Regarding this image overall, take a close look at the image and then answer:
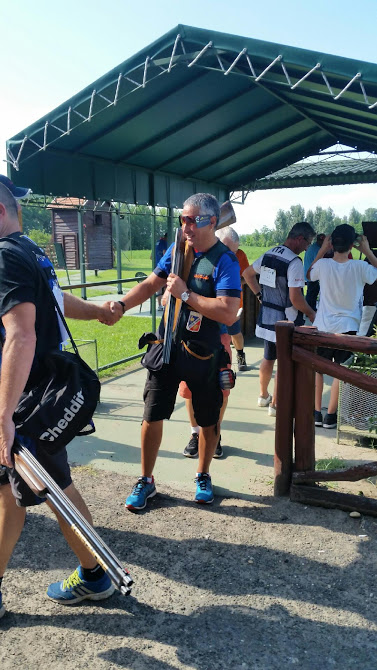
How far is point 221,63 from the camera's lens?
203 inches

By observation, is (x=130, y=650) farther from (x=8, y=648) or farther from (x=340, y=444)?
(x=340, y=444)

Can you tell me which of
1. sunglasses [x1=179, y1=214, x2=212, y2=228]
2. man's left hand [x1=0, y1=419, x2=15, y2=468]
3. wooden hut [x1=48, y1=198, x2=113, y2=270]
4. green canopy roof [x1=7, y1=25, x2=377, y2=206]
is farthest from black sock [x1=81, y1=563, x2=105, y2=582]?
wooden hut [x1=48, y1=198, x2=113, y2=270]

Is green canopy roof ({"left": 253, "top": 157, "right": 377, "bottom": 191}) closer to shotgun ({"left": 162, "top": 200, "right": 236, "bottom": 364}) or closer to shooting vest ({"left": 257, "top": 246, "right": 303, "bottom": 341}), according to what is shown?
shooting vest ({"left": 257, "top": 246, "right": 303, "bottom": 341})

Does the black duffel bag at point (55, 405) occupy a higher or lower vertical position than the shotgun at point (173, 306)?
lower

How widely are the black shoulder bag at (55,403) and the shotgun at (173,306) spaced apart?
910 mm

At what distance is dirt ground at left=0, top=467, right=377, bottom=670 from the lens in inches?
88.2

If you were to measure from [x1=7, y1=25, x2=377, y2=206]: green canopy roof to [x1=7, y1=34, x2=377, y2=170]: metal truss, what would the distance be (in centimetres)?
1

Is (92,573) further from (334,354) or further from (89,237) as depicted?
(89,237)

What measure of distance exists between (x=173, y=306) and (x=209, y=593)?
1625 millimetres

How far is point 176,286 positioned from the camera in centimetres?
310

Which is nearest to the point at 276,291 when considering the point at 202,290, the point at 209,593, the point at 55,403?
the point at 202,290

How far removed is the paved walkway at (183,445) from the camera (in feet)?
13.0

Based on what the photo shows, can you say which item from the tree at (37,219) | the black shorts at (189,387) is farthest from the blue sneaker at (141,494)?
the tree at (37,219)

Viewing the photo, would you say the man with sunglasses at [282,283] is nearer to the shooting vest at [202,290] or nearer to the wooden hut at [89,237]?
the shooting vest at [202,290]
